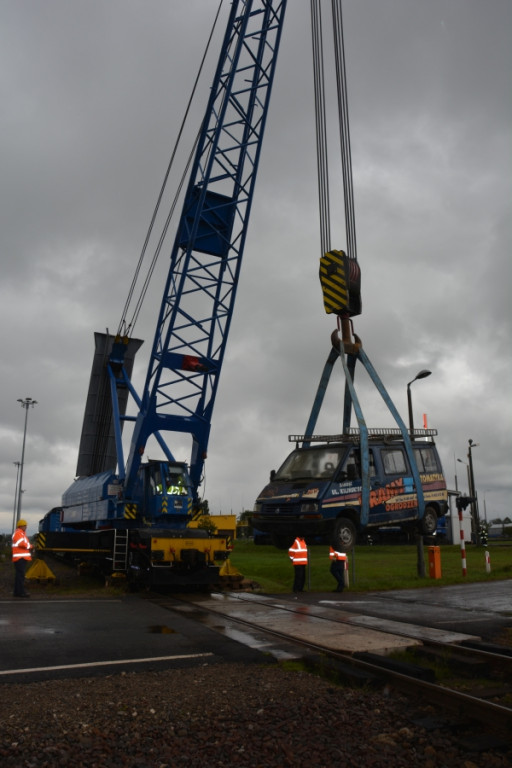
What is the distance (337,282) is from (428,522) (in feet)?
18.2

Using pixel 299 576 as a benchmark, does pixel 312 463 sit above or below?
above

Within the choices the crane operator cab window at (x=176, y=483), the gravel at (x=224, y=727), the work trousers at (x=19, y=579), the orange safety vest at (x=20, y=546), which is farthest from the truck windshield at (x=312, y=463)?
the gravel at (x=224, y=727)

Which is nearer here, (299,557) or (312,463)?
(312,463)

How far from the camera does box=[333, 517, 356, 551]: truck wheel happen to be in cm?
1177

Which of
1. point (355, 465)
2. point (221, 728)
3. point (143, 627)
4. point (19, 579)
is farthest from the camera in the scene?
point (19, 579)

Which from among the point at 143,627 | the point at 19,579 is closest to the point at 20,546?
the point at 19,579

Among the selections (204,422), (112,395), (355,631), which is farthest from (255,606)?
(112,395)

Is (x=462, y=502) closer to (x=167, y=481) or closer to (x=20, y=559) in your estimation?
(x=167, y=481)

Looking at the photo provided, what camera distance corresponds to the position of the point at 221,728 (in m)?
5.00

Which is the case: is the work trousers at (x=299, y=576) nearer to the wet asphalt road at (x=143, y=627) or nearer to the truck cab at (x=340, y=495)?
the wet asphalt road at (x=143, y=627)

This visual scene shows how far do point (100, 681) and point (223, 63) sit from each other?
20.9 meters

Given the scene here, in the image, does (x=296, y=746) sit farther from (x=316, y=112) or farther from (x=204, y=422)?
(x=204, y=422)

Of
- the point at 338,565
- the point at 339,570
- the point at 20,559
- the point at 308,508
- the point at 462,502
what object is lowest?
the point at 339,570

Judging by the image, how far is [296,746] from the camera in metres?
4.61
